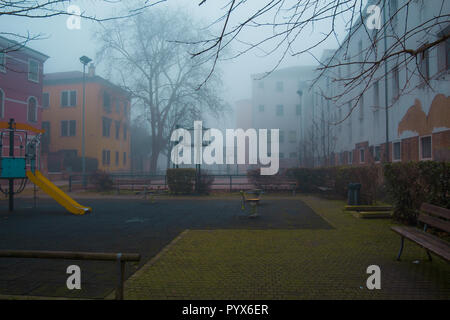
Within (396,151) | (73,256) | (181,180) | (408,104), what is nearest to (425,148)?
(408,104)

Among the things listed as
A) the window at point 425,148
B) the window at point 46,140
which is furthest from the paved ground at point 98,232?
the window at point 46,140

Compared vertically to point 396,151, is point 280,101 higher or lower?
higher

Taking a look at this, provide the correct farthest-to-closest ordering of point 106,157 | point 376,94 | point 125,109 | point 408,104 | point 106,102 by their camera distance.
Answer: point 125,109 < point 106,157 < point 106,102 < point 376,94 < point 408,104

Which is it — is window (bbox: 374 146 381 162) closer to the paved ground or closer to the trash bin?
the trash bin

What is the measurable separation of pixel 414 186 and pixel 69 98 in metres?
40.4

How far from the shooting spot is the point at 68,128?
40031 mm

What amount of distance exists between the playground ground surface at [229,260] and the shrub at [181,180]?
9.08 metres

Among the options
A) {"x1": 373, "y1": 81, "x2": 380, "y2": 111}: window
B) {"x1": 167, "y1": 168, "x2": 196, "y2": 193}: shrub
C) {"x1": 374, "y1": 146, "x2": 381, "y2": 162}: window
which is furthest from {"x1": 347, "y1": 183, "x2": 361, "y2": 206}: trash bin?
{"x1": 167, "y1": 168, "x2": 196, "y2": 193}: shrub

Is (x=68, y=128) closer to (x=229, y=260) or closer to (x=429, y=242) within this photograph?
(x=229, y=260)

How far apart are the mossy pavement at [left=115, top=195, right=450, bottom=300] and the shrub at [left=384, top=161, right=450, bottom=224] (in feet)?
4.38

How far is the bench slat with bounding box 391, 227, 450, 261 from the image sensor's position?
4423mm

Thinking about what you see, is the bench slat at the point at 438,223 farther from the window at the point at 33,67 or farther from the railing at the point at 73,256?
the window at the point at 33,67

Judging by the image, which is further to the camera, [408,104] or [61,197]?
[408,104]

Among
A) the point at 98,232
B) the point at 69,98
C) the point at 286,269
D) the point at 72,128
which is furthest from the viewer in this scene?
the point at 69,98
